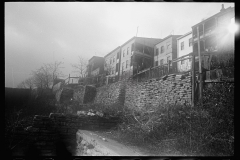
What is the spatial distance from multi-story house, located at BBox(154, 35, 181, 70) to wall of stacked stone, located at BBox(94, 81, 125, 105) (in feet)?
47.4

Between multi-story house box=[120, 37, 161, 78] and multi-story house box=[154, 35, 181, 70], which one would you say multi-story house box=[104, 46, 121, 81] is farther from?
multi-story house box=[154, 35, 181, 70]

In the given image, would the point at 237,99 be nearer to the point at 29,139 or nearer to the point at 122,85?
the point at 29,139

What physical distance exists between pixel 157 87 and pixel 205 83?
316 centimetres

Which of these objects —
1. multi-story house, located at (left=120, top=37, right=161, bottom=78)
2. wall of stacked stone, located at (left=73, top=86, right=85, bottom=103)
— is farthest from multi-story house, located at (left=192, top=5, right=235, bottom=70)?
wall of stacked stone, located at (left=73, top=86, right=85, bottom=103)

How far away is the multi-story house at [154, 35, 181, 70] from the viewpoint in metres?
25.5

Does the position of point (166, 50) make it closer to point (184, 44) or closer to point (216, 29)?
point (184, 44)

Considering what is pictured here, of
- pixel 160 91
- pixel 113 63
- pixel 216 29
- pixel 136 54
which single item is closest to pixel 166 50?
pixel 136 54

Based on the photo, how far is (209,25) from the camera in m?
20.1

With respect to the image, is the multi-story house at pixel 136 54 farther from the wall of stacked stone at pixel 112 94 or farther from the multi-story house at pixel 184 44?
the wall of stacked stone at pixel 112 94

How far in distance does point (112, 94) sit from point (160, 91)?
21.9 ft

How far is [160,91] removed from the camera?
854 cm

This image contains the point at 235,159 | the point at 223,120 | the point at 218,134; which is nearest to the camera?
the point at 235,159

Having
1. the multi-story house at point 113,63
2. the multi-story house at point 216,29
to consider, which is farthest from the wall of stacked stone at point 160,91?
the multi-story house at point 113,63

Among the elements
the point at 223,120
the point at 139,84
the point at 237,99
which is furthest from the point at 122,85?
the point at 237,99
